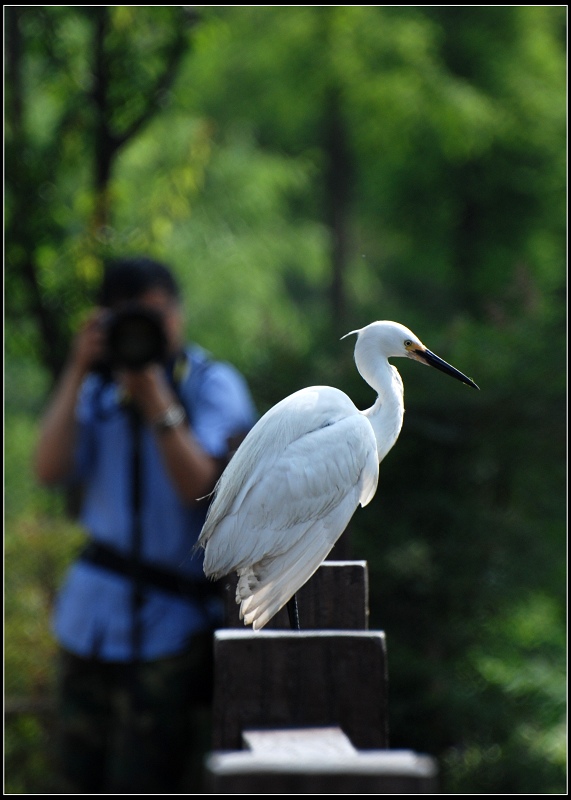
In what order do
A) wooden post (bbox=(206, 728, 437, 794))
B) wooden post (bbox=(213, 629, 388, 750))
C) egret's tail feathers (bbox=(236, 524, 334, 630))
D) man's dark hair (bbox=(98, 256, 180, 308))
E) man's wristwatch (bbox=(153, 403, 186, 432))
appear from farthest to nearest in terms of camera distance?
man's dark hair (bbox=(98, 256, 180, 308))
man's wristwatch (bbox=(153, 403, 186, 432))
egret's tail feathers (bbox=(236, 524, 334, 630))
wooden post (bbox=(213, 629, 388, 750))
wooden post (bbox=(206, 728, 437, 794))

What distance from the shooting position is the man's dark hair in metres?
2.16

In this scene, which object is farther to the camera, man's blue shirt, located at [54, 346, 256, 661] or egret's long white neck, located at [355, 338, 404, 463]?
man's blue shirt, located at [54, 346, 256, 661]

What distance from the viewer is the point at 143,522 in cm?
202

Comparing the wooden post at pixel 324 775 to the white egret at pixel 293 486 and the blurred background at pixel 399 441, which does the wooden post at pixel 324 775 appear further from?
the blurred background at pixel 399 441

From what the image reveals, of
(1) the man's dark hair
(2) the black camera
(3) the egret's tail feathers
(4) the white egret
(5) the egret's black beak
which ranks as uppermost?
(1) the man's dark hair

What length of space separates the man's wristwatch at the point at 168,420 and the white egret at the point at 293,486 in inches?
33.0

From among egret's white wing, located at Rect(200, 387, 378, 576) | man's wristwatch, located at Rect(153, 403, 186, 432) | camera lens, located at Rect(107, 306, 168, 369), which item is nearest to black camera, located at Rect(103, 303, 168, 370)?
camera lens, located at Rect(107, 306, 168, 369)

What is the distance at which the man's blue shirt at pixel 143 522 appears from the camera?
1.98 m

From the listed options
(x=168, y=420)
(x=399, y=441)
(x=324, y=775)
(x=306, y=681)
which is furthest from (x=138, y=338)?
(x=324, y=775)

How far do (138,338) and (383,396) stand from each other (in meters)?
1.04

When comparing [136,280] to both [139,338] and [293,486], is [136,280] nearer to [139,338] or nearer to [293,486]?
[139,338]

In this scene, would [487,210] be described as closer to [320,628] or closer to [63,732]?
[63,732]

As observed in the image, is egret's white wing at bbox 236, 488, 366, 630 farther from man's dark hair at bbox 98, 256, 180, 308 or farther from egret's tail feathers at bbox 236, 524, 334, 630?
man's dark hair at bbox 98, 256, 180, 308

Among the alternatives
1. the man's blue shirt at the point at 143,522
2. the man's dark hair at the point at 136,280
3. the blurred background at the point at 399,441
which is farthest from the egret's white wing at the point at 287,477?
the man's dark hair at the point at 136,280
